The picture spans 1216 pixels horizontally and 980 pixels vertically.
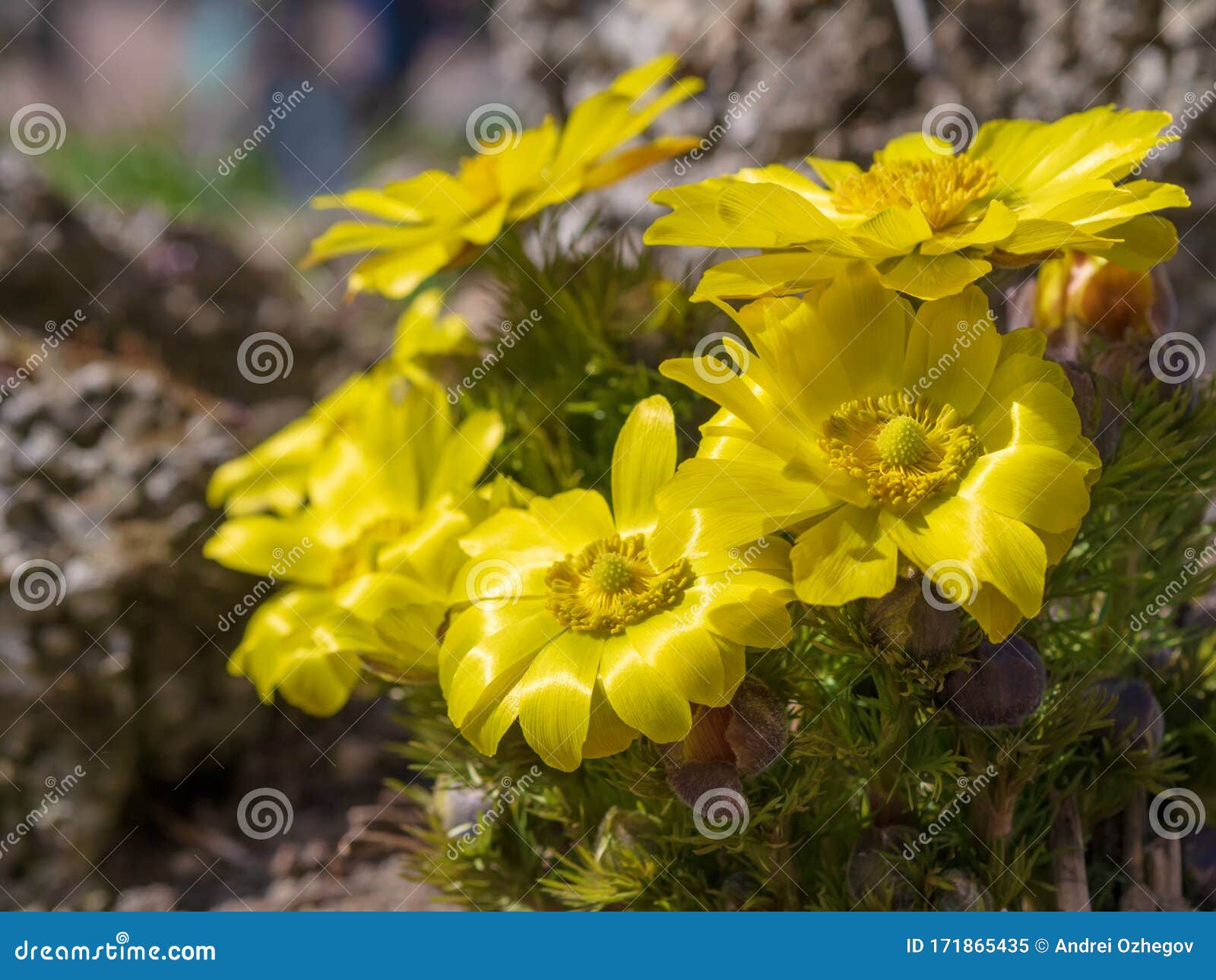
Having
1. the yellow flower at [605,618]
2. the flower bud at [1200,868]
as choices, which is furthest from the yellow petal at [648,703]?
the flower bud at [1200,868]

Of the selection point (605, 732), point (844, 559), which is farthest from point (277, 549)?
point (844, 559)

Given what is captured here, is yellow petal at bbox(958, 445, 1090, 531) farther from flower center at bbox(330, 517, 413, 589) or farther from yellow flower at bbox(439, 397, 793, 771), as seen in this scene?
flower center at bbox(330, 517, 413, 589)

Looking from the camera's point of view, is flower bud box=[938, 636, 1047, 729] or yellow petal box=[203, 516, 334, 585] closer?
flower bud box=[938, 636, 1047, 729]

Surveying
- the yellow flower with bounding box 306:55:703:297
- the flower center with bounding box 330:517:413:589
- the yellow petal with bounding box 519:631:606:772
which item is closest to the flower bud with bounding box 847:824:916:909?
the yellow petal with bounding box 519:631:606:772

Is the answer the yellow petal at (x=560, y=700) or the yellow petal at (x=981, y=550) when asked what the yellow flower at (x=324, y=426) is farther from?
the yellow petal at (x=981, y=550)

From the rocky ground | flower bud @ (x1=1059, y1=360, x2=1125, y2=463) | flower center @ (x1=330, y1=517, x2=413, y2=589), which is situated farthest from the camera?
the rocky ground
